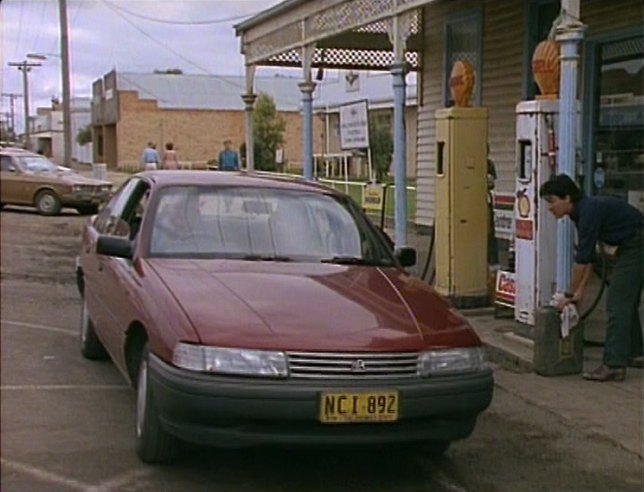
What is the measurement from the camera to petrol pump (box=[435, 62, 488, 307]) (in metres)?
9.33

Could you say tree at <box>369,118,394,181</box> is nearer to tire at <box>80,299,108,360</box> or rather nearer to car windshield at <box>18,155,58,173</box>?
car windshield at <box>18,155,58,173</box>

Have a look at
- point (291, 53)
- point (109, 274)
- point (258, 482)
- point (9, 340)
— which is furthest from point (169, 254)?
point (291, 53)

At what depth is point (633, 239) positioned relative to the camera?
699 centimetres

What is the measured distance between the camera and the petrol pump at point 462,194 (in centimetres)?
933

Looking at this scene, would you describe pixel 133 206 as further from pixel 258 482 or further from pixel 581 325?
pixel 581 325

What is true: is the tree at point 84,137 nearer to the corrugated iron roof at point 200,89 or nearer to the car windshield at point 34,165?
the corrugated iron roof at point 200,89

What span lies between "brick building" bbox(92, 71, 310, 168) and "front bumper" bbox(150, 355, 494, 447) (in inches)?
2242

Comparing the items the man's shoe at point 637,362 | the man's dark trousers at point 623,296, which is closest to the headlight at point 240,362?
the man's dark trousers at point 623,296

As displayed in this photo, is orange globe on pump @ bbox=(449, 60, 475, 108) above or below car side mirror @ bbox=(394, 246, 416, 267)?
above

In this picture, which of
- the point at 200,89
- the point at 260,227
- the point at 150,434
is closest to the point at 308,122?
the point at 260,227

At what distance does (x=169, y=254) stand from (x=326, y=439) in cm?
178

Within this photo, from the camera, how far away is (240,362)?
4.55 m

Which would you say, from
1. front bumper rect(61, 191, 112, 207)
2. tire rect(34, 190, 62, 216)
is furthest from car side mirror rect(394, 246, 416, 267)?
tire rect(34, 190, 62, 216)

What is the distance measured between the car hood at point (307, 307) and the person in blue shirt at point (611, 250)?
1.70 m
